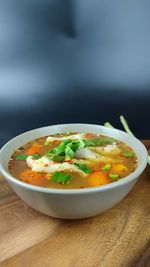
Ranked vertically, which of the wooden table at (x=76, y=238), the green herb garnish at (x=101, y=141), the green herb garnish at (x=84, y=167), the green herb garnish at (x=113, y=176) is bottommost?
the wooden table at (x=76, y=238)

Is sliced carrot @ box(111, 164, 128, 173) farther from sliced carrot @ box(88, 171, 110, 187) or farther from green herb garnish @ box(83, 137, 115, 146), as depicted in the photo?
green herb garnish @ box(83, 137, 115, 146)

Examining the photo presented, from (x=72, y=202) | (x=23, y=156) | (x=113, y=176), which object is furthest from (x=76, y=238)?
(x=23, y=156)

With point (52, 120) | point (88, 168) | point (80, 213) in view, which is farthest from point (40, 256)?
point (52, 120)

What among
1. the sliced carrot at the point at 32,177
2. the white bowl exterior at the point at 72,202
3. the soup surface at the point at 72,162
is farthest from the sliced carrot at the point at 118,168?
the sliced carrot at the point at 32,177

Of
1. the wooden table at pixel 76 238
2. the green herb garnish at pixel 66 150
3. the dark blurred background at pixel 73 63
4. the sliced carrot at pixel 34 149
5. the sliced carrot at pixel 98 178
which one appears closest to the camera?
the wooden table at pixel 76 238

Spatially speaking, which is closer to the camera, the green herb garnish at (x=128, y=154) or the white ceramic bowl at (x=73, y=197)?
the white ceramic bowl at (x=73, y=197)

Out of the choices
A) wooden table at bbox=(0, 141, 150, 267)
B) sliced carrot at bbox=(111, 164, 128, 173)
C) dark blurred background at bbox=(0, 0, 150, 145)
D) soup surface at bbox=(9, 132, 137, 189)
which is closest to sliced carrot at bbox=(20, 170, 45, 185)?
soup surface at bbox=(9, 132, 137, 189)

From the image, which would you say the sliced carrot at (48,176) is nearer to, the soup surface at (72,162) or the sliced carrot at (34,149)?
the soup surface at (72,162)
